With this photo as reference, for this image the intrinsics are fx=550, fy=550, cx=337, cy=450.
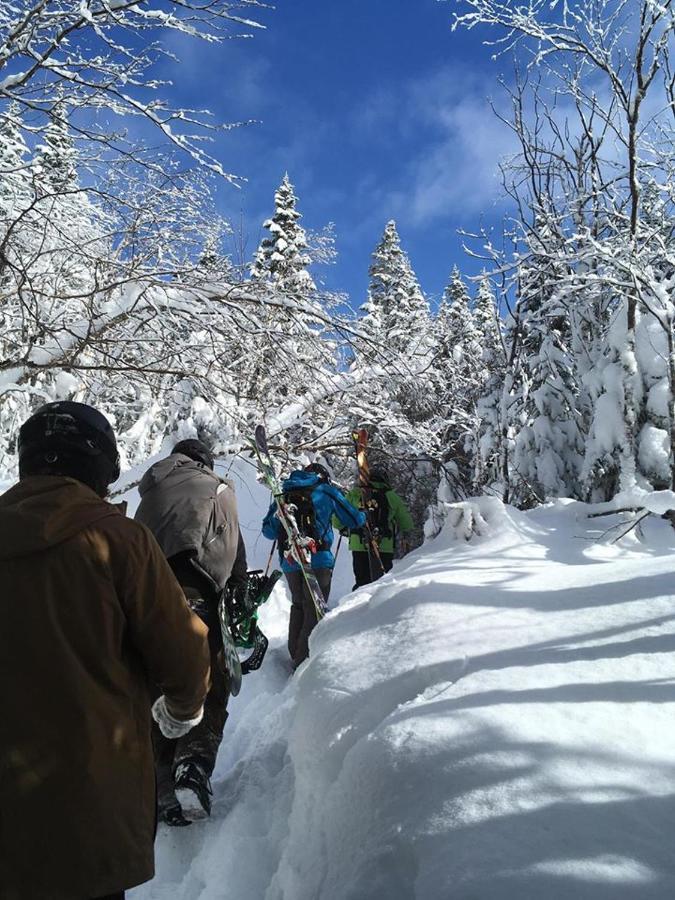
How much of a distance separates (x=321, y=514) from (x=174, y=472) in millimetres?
2492

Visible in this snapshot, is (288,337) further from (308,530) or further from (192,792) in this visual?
(192,792)

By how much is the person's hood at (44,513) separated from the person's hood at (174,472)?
180 centimetres

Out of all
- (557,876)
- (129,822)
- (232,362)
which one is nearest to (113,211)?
(232,362)

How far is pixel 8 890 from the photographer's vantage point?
4.23 ft

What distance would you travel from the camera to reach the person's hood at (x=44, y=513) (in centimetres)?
142

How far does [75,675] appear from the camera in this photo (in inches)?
55.4

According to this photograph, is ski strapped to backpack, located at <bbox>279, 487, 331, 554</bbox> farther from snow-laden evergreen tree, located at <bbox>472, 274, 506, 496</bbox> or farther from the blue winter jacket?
snow-laden evergreen tree, located at <bbox>472, 274, 506, 496</bbox>

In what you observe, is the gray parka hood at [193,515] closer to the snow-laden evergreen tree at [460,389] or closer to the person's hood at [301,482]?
the person's hood at [301,482]

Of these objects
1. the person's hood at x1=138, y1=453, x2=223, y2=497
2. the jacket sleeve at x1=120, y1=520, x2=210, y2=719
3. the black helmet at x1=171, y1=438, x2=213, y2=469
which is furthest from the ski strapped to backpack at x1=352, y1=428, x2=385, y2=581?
the jacket sleeve at x1=120, y1=520, x2=210, y2=719

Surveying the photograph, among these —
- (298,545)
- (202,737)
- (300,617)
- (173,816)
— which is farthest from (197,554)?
(300,617)

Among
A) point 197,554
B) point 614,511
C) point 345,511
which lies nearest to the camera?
point 197,554

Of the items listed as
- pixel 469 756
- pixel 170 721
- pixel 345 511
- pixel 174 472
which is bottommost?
pixel 469 756

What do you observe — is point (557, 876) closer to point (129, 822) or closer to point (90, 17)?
point (129, 822)

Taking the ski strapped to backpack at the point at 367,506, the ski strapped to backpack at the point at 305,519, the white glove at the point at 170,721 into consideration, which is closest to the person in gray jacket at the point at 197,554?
the white glove at the point at 170,721
